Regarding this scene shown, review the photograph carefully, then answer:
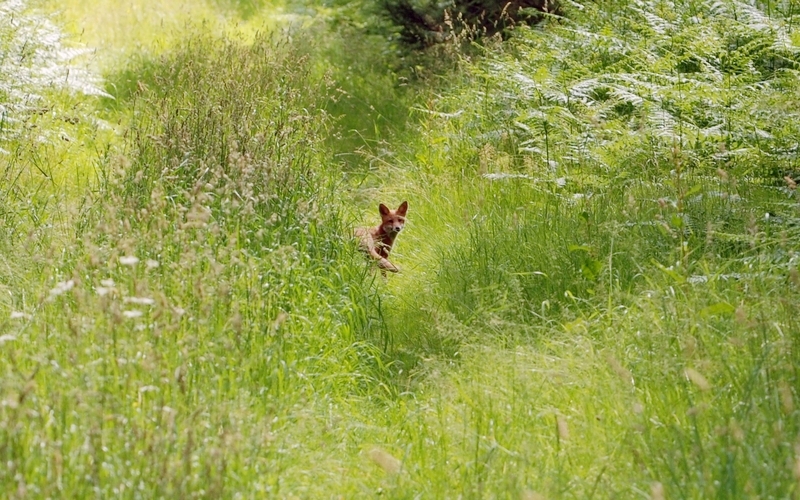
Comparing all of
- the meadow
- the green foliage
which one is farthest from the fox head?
the green foliage

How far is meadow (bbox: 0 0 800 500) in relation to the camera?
3430 mm

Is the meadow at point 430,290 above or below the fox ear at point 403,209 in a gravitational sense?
above

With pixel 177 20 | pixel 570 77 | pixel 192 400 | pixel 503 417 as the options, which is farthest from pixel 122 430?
pixel 177 20

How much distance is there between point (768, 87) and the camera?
253 inches

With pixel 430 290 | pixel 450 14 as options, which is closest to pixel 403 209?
pixel 430 290

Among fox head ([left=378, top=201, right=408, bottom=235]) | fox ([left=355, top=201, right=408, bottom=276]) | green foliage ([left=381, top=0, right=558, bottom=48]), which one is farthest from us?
green foliage ([left=381, top=0, right=558, bottom=48])

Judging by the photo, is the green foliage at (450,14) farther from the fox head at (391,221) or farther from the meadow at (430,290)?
the fox head at (391,221)

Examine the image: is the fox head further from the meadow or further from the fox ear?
the meadow

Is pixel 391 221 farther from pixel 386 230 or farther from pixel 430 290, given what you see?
pixel 430 290

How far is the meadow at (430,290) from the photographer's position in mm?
3430

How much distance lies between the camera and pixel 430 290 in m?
5.85

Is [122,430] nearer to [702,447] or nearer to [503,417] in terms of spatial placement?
[503,417]

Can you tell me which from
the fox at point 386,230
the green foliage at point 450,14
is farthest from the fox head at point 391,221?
the green foliage at point 450,14

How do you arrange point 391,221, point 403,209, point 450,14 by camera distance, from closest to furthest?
point 391,221
point 403,209
point 450,14
